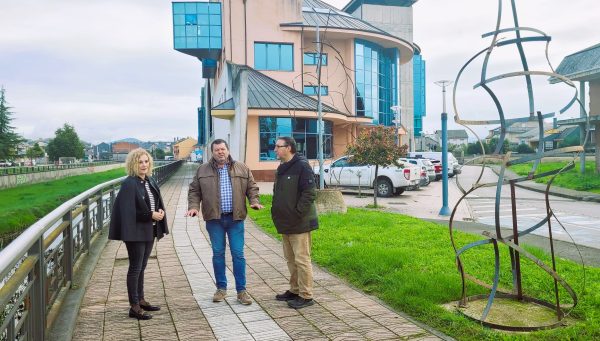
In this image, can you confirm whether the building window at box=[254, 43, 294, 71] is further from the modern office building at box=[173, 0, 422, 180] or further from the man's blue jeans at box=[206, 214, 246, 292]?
the man's blue jeans at box=[206, 214, 246, 292]

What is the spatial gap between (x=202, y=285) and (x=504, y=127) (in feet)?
12.5

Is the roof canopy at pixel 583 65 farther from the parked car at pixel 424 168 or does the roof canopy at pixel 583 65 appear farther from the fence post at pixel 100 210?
the fence post at pixel 100 210

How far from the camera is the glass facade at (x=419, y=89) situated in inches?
2755

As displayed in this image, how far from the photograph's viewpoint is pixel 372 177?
20.5 meters

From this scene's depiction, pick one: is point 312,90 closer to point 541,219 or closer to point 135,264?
point 541,219

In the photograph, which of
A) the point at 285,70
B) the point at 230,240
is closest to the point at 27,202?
the point at 285,70

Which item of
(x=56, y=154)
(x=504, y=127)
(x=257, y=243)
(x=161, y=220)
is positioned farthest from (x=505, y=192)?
(x=56, y=154)

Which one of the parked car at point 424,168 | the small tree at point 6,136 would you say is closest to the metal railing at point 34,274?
the parked car at point 424,168

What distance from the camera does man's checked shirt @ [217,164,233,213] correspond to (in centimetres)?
524

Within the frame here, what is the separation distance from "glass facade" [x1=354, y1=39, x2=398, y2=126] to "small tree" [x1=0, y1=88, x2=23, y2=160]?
154ft

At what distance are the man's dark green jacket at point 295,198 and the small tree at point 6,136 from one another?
219 feet

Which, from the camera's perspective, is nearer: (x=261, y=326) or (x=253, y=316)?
(x=261, y=326)

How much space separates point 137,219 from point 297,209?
152 cm

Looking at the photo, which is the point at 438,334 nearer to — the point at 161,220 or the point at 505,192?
the point at 161,220
